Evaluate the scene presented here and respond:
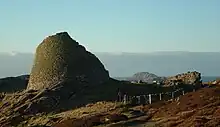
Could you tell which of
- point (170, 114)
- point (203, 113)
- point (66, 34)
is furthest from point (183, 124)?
point (66, 34)

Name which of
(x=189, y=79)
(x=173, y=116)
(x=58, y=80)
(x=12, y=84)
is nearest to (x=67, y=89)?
(x=58, y=80)

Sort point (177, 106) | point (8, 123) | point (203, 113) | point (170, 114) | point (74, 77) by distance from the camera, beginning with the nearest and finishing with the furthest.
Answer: point (203, 113), point (170, 114), point (177, 106), point (8, 123), point (74, 77)

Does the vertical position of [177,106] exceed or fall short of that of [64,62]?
it falls short

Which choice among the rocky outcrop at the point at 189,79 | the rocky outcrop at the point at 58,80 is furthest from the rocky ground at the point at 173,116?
the rocky outcrop at the point at 189,79

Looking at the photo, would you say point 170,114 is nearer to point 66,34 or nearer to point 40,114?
point 40,114

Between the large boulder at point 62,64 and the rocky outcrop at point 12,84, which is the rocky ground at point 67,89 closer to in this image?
the large boulder at point 62,64

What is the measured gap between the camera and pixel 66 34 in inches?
3349

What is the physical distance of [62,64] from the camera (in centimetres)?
7975

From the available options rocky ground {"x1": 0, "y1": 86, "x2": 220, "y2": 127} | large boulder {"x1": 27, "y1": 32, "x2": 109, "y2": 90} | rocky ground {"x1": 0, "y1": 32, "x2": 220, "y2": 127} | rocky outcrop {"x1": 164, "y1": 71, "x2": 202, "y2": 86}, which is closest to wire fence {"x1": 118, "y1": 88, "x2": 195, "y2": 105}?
rocky ground {"x1": 0, "y1": 32, "x2": 220, "y2": 127}

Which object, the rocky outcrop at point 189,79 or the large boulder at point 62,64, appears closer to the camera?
the large boulder at point 62,64

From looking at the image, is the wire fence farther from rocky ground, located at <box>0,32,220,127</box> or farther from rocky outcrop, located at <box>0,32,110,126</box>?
rocky outcrop, located at <box>0,32,110,126</box>

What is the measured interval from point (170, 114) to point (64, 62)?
45769 millimetres

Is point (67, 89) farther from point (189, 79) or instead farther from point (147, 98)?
point (189, 79)

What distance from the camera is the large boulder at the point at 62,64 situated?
78250 millimetres
